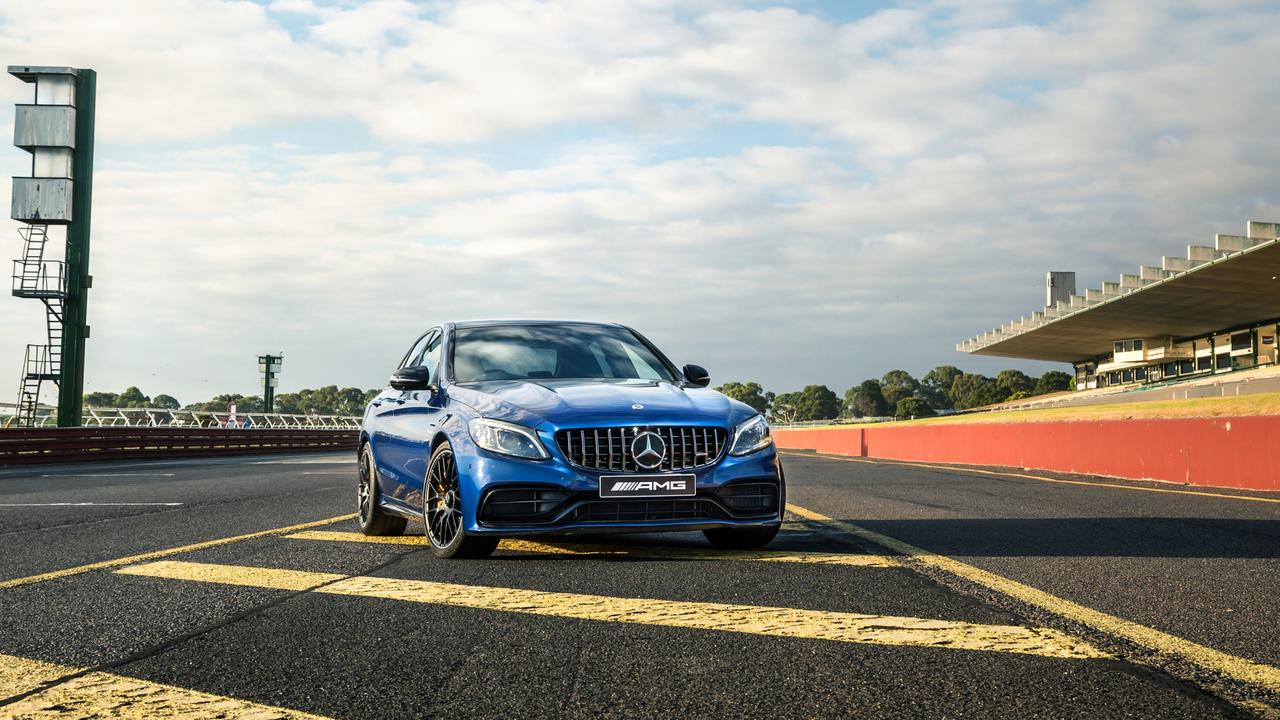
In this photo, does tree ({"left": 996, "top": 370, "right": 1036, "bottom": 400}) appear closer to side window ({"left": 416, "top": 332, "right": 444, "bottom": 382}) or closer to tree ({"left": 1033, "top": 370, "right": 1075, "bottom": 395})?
tree ({"left": 1033, "top": 370, "right": 1075, "bottom": 395})

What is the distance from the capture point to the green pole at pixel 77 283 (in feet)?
116

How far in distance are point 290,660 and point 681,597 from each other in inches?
73.7

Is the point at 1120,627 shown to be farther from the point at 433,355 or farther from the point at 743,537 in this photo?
the point at 433,355

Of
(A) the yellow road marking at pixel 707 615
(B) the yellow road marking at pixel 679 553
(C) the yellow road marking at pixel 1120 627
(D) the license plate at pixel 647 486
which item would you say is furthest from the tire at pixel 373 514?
(C) the yellow road marking at pixel 1120 627

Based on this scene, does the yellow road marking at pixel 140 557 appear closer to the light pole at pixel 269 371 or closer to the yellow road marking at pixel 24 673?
the yellow road marking at pixel 24 673

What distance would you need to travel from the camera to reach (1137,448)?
16109mm

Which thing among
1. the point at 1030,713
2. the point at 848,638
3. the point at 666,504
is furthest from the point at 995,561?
the point at 1030,713

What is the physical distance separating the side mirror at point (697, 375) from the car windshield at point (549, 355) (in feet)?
0.58

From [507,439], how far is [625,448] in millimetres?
662

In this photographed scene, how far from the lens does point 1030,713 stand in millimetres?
3172

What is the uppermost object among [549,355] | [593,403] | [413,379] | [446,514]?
Answer: [549,355]

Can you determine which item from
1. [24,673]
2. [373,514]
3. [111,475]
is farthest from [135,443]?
[24,673]

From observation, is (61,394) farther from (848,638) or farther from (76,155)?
(848,638)

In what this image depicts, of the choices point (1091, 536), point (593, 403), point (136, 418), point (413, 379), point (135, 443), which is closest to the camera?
point (593, 403)
